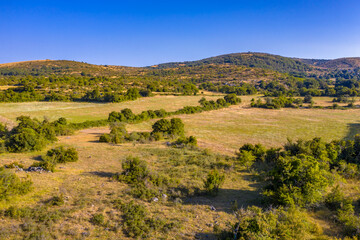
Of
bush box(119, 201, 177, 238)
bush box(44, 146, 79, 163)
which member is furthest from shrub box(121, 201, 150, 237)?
bush box(44, 146, 79, 163)

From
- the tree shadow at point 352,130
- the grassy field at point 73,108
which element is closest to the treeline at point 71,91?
the grassy field at point 73,108

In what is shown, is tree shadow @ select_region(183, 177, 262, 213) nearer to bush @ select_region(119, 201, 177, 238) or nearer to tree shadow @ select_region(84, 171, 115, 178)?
bush @ select_region(119, 201, 177, 238)

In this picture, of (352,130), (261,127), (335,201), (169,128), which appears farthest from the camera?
(261,127)

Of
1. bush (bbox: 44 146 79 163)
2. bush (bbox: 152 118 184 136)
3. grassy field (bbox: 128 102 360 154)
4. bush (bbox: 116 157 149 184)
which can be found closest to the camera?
bush (bbox: 116 157 149 184)

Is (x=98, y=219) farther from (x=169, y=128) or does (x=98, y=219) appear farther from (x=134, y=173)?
(x=169, y=128)

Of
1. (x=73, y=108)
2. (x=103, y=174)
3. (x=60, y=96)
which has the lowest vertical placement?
(x=103, y=174)

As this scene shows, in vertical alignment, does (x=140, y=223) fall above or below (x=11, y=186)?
below

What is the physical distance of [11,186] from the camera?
38.2ft

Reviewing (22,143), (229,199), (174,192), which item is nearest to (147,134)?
(22,143)

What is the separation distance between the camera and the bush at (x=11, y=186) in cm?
1106

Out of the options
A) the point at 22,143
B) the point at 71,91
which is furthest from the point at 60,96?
the point at 22,143

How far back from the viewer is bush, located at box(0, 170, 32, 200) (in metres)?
11.1

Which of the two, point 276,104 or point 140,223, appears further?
point 276,104

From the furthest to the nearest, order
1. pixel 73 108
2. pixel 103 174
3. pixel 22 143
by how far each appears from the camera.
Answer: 1. pixel 73 108
2. pixel 22 143
3. pixel 103 174
